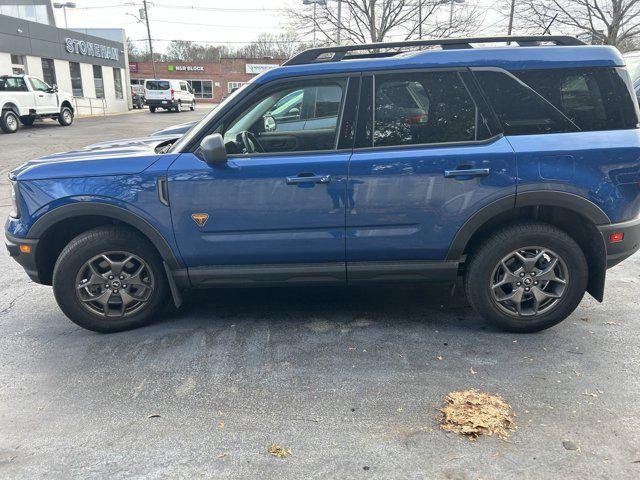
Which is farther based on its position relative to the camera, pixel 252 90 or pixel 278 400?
pixel 252 90

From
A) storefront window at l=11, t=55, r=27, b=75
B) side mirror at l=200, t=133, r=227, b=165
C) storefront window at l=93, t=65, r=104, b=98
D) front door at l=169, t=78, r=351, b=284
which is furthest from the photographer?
storefront window at l=93, t=65, r=104, b=98

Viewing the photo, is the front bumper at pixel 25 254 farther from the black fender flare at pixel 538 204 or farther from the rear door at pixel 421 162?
the black fender flare at pixel 538 204

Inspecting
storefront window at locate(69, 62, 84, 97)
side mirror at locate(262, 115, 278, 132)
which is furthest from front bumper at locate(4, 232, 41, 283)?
storefront window at locate(69, 62, 84, 97)

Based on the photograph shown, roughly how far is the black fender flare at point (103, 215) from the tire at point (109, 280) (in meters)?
0.14

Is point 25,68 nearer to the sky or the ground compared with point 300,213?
nearer to the sky

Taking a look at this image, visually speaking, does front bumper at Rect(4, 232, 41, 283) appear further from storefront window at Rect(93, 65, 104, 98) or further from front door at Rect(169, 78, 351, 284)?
storefront window at Rect(93, 65, 104, 98)

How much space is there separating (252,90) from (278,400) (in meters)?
2.02

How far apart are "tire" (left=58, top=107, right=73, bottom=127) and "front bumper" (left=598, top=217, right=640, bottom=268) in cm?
2321

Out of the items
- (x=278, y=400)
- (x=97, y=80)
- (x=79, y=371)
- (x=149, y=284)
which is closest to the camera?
(x=278, y=400)

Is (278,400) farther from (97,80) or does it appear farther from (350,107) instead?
(97,80)

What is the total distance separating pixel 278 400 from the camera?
9.44ft

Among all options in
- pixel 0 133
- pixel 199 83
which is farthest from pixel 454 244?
pixel 199 83

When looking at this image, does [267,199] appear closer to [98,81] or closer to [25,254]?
[25,254]

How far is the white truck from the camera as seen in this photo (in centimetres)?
1833
